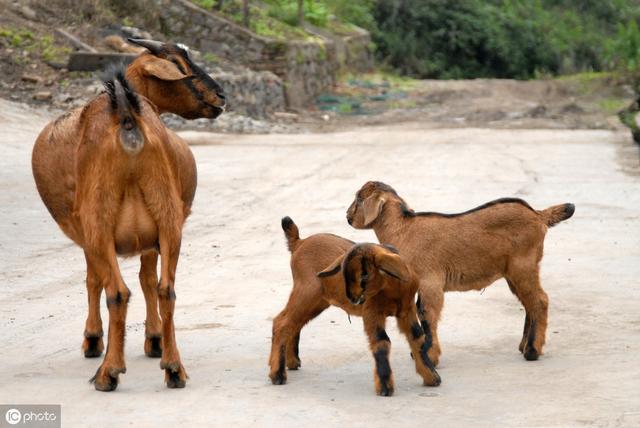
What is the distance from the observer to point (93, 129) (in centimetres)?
734

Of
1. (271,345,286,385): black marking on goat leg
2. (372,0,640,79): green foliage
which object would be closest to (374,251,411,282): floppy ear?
(271,345,286,385): black marking on goat leg

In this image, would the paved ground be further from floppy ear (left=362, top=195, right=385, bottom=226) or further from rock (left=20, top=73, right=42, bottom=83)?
rock (left=20, top=73, right=42, bottom=83)

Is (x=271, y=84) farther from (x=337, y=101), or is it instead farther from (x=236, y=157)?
(x=236, y=157)

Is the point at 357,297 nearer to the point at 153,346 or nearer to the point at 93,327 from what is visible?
the point at 153,346

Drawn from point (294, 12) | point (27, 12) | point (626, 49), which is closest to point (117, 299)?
point (27, 12)

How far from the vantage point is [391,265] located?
23.1 feet

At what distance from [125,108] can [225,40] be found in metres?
25.0

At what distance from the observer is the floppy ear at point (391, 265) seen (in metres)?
7.04

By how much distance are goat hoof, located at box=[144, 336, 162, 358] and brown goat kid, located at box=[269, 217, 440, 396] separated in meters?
1.03

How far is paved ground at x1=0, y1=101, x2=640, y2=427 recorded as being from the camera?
22.0 ft

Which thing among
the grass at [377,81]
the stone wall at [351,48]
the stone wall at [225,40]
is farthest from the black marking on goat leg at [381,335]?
the stone wall at [351,48]

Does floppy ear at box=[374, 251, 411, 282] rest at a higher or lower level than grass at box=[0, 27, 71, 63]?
higher

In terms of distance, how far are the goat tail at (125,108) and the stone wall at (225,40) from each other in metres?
24.0

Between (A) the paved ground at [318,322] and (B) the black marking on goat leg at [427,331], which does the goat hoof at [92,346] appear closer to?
(A) the paved ground at [318,322]
